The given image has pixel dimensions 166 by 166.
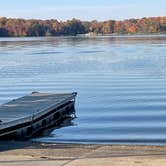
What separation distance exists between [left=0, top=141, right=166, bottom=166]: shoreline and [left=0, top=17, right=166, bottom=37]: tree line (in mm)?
167491

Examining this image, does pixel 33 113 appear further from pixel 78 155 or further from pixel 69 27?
pixel 69 27

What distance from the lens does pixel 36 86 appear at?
30781 mm

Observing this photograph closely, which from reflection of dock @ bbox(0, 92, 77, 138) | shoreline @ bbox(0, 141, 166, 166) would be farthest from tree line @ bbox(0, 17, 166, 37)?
shoreline @ bbox(0, 141, 166, 166)

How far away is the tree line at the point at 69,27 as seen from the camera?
18225 centimetres

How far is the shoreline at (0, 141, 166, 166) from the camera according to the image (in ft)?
31.6

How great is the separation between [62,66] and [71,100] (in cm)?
2534

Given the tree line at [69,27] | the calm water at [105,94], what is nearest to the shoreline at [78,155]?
the calm water at [105,94]

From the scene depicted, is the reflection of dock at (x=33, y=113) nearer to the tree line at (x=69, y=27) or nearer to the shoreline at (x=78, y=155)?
the shoreline at (x=78, y=155)

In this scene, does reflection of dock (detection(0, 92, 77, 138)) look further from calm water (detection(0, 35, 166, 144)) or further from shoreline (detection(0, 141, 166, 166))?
shoreline (detection(0, 141, 166, 166))

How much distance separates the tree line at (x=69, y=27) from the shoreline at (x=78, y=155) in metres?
167

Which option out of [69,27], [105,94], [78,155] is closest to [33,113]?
[78,155]

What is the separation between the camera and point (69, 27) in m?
193

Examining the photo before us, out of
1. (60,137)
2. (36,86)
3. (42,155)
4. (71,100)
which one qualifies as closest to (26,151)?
(42,155)

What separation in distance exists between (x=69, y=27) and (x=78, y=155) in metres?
184
